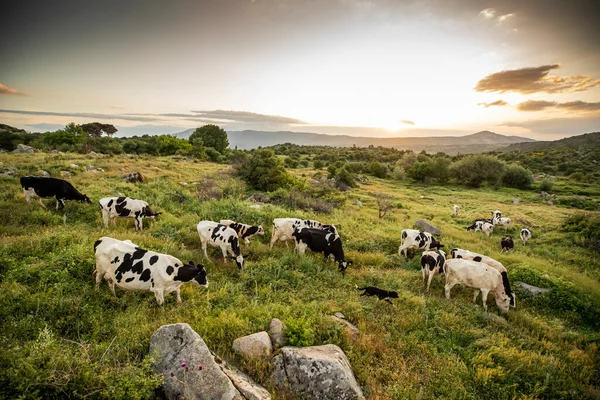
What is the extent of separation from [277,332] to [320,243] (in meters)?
5.96

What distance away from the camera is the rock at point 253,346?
5.61m

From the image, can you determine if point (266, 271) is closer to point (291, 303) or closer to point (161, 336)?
point (291, 303)

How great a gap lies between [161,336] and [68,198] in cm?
1240

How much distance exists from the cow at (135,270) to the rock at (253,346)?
9.03ft

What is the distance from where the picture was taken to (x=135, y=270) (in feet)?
24.2

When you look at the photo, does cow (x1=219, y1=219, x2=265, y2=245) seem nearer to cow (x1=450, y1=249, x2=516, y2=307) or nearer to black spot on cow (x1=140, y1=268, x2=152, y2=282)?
black spot on cow (x1=140, y1=268, x2=152, y2=282)

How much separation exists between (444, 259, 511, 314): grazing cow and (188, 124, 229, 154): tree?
200ft

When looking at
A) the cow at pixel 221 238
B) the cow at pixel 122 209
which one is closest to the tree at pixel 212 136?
the cow at pixel 122 209

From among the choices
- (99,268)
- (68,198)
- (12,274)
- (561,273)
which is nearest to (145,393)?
(99,268)

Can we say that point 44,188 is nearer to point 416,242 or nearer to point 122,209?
point 122,209

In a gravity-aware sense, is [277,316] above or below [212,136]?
below

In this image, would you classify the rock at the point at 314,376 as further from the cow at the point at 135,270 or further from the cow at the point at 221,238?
the cow at the point at 221,238

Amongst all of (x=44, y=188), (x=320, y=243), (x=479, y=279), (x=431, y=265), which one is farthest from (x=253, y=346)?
(x=44, y=188)

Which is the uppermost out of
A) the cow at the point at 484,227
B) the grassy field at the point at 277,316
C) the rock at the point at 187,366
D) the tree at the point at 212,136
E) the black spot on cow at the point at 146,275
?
the tree at the point at 212,136
